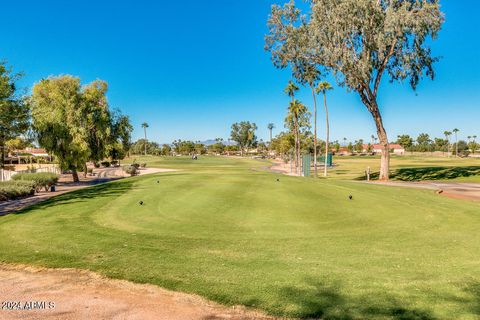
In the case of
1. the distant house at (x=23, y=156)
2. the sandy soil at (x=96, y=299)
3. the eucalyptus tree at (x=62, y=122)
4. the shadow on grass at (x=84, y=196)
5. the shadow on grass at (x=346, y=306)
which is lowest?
the sandy soil at (x=96, y=299)

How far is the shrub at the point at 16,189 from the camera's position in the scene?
2255cm

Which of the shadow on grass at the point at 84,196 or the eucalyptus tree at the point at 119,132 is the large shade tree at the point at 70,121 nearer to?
the eucalyptus tree at the point at 119,132

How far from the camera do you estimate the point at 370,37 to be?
3341 centimetres

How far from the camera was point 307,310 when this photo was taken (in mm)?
5820

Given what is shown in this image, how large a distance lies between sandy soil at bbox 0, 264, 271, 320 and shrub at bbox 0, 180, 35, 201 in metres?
18.2

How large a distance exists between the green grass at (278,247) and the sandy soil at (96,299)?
1.05 ft

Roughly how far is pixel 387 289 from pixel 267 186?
39.2ft

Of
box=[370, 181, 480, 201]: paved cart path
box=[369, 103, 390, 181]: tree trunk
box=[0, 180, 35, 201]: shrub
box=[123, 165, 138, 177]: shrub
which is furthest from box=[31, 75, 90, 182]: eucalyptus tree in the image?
box=[370, 181, 480, 201]: paved cart path

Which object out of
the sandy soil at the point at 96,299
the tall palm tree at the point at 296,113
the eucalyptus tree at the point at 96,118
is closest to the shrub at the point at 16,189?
the eucalyptus tree at the point at 96,118

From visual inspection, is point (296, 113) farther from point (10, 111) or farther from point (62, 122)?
point (10, 111)

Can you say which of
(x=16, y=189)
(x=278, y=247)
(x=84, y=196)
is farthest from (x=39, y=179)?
(x=278, y=247)

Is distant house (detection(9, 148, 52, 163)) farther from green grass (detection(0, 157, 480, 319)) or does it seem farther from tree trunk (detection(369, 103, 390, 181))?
green grass (detection(0, 157, 480, 319))

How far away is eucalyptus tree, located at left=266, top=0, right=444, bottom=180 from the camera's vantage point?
32062mm

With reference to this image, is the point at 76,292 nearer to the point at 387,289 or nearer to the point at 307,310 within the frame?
the point at 307,310
